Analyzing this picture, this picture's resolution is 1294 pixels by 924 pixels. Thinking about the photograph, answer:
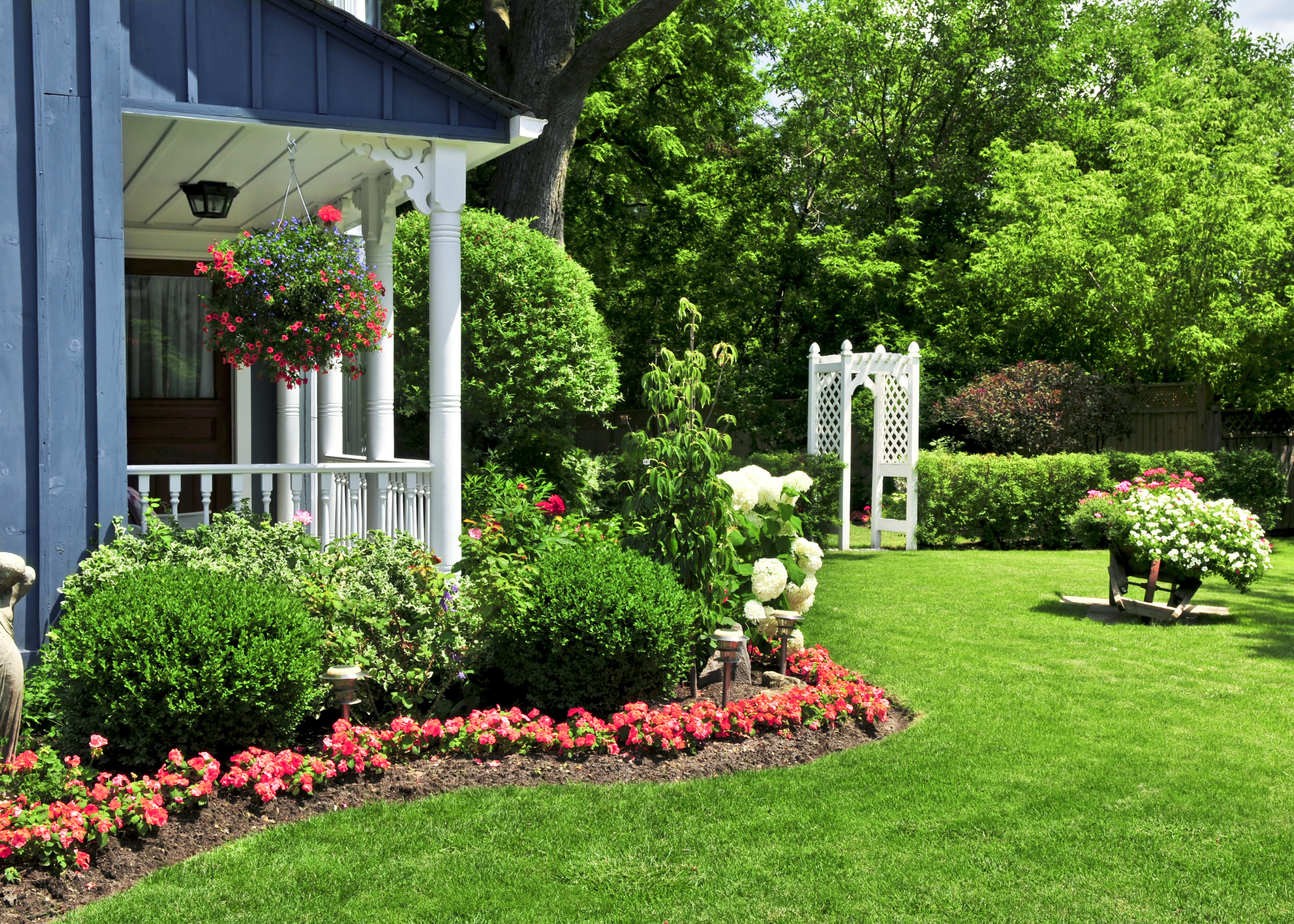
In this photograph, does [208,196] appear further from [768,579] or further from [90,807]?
[90,807]

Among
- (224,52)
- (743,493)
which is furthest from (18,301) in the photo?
(743,493)

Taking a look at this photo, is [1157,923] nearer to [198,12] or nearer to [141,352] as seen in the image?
[198,12]

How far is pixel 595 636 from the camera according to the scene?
191 inches

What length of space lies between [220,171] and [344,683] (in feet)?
13.0

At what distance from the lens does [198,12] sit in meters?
5.32

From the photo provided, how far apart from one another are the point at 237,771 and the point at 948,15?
18997mm

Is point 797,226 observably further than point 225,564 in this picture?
Yes

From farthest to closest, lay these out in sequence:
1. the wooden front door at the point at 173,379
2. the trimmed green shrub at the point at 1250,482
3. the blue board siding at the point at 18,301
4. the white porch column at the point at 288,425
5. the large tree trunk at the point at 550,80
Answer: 1. the trimmed green shrub at the point at 1250,482
2. the large tree trunk at the point at 550,80
3. the wooden front door at the point at 173,379
4. the white porch column at the point at 288,425
5. the blue board siding at the point at 18,301

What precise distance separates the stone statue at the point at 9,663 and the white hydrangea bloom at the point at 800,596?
396 cm

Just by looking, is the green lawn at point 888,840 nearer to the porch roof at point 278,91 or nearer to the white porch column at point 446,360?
the white porch column at point 446,360

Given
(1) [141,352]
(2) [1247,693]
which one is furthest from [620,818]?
(1) [141,352]

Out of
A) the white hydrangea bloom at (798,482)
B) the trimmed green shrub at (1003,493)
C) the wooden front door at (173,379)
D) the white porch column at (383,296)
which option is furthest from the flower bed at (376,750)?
the trimmed green shrub at (1003,493)

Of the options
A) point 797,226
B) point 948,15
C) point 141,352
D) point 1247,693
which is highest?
point 948,15

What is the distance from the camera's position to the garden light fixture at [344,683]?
14.8 ft
